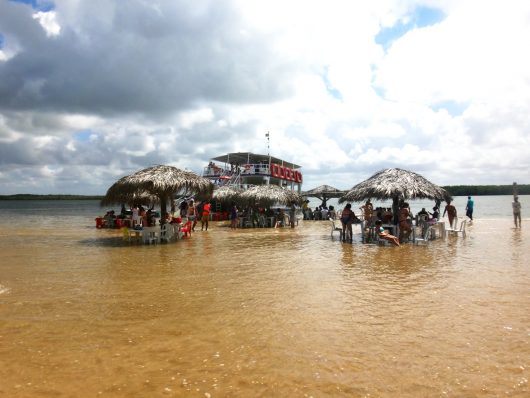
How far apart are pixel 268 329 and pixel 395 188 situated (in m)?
10.4

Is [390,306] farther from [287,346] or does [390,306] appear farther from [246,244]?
[246,244]

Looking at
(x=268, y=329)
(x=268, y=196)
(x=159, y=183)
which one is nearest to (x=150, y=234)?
(x=159, y=183)

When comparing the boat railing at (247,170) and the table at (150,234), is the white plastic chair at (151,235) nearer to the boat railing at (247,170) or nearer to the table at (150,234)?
the table at (150,234)

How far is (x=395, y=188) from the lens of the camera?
14188mm

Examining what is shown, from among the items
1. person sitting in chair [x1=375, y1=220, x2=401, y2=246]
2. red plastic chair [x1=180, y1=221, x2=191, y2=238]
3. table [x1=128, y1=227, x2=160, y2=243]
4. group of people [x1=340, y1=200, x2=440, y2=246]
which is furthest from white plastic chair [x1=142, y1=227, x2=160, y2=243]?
person sitting in chair [x1=375, y1=220, x2=401, y2=246]

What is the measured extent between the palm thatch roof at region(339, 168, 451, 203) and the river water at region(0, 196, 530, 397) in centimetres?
503

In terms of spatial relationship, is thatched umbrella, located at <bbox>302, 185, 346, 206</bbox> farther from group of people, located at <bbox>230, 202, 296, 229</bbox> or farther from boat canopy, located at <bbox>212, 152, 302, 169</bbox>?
group of people, located at <bbox>230, 202, 296, 229</bbox>

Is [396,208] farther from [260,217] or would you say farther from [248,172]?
[248,172]

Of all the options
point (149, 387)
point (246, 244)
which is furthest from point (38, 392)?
point (246, 244)

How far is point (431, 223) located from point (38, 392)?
13064 mm

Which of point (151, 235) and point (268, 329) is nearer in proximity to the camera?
point (268, 329)

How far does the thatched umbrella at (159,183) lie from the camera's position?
1432cm

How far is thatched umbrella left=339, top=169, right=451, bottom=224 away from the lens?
14.3 metres

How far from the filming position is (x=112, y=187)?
15133 millimetres
